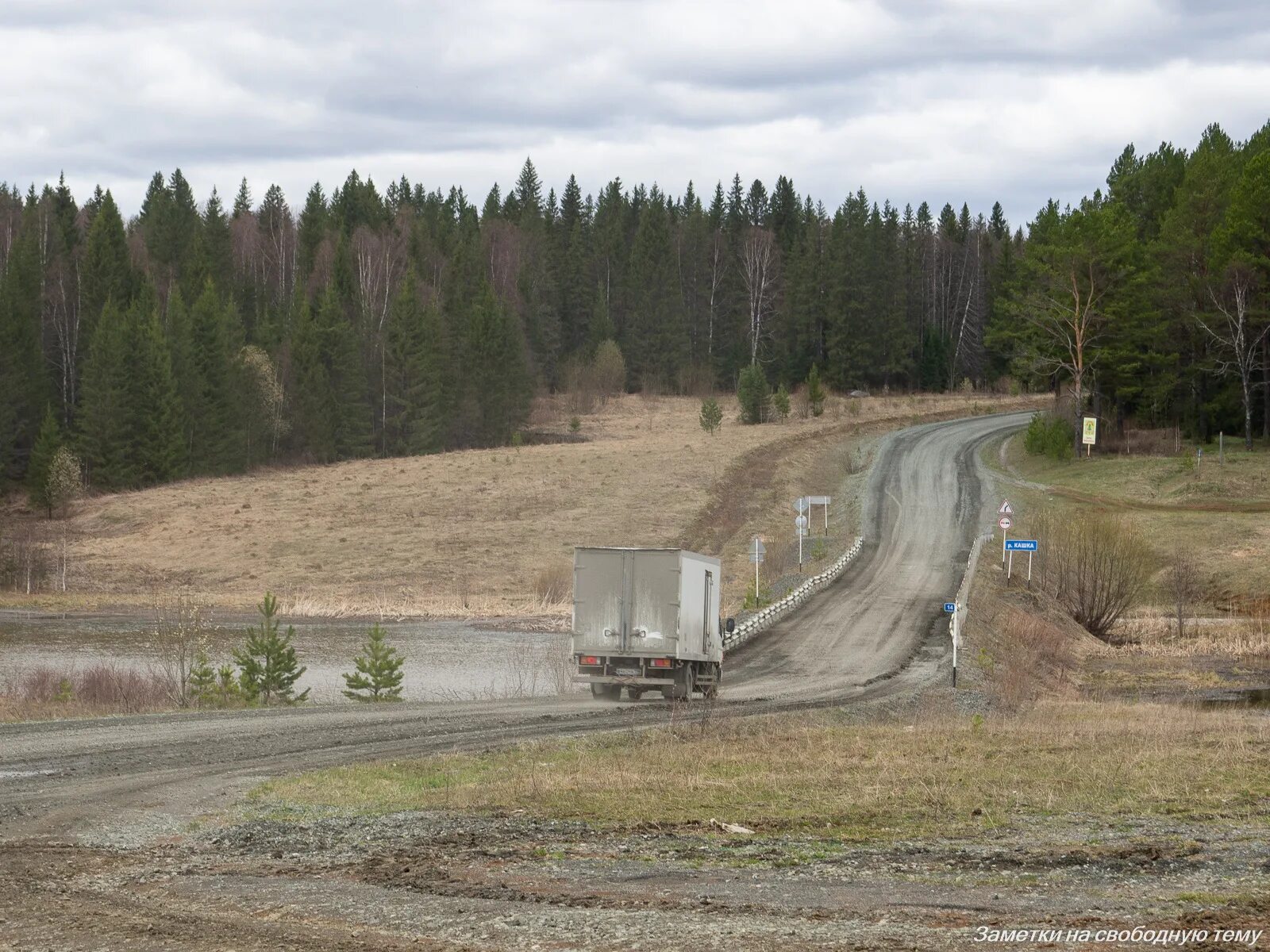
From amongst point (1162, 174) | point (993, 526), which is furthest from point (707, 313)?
point (993, 526)

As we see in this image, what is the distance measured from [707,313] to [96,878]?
13364 centimetres

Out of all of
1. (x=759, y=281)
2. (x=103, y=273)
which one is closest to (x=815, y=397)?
(x=759, y=281)

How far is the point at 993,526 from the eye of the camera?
209 ft

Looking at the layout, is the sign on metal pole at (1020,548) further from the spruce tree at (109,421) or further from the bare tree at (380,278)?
the bare tree at (380,278)

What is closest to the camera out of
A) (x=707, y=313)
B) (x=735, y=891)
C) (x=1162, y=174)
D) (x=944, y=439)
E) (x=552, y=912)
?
(x=552, y=912)

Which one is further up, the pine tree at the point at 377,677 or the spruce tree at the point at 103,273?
the spruce tree at the point at 103,273

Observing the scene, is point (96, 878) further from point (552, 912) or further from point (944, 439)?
point (944, 439)

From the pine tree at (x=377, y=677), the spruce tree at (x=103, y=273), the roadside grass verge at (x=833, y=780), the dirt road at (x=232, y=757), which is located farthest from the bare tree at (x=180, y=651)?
the spruce tree at (x=103, y=273)

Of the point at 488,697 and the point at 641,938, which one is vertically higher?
the point at 641,938

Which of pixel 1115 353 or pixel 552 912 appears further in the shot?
pixel 1115 353

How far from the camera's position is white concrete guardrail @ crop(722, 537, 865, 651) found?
130 ft

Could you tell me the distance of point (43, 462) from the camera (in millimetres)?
83625

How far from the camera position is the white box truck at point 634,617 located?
29.0 metres

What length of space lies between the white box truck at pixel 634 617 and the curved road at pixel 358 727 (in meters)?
0.86
